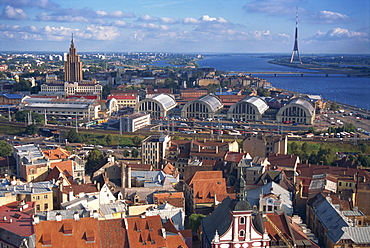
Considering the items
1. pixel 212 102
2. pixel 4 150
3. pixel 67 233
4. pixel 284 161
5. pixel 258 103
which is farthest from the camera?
pixel 212 102

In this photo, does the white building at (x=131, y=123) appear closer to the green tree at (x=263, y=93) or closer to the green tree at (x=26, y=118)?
the green tree at (x=26, y=118)

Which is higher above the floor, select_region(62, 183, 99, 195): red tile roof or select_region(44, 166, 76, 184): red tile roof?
select_region(62, 183, 99, 195): red tile roof

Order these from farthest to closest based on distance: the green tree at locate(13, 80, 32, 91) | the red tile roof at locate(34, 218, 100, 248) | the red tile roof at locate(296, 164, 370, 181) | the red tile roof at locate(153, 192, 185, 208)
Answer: the green tree at locate(13, 80, 32, 91) → the red tile roof at locate(296, 164, 370, 181) → the red tile roof at locate(153, 192, 185, 208) → the red tile roof at locate(34, 218, 100, 248)

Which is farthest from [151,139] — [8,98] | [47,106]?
[8,98]

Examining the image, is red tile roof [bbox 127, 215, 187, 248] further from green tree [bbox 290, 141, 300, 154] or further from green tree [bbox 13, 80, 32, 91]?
green tree [bbox 13, 80, 32, 91]

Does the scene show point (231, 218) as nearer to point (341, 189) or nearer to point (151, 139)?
point (341, 189)

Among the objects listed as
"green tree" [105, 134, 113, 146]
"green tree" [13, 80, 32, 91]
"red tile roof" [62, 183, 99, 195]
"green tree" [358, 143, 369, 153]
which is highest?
"green tree" [13, 80, 32, 91]

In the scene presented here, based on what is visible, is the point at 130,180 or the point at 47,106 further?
the point at 47,106

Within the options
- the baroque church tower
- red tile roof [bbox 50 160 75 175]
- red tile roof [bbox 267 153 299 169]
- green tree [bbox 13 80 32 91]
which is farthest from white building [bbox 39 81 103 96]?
red tile roof [bbox 267 153 299 169]

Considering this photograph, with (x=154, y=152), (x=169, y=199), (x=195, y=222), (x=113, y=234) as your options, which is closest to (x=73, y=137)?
(x=154, y=152)

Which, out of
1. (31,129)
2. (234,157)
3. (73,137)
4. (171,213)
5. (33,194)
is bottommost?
(73,137)

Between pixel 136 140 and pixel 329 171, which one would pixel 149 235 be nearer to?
pixel 329 171
